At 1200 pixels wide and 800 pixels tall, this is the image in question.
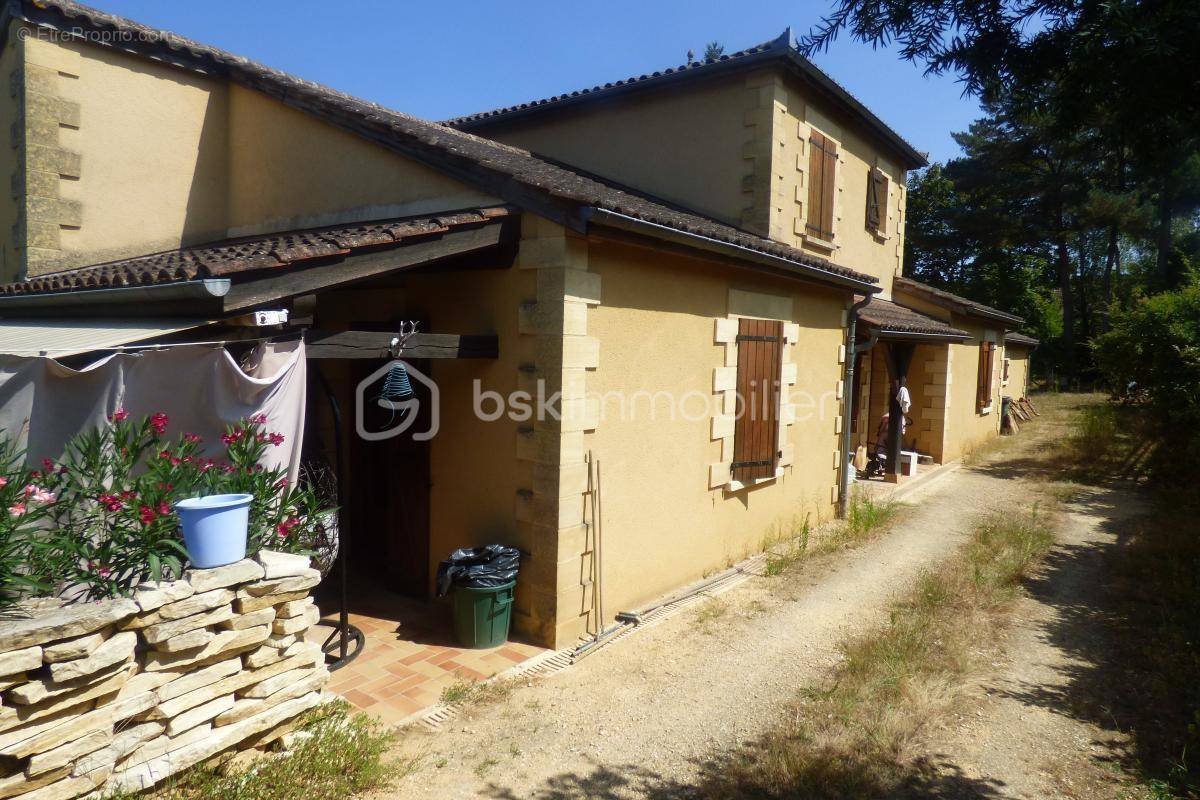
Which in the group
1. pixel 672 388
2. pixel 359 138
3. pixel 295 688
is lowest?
pixel 295 688

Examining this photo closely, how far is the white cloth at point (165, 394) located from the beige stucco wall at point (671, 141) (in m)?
6.39

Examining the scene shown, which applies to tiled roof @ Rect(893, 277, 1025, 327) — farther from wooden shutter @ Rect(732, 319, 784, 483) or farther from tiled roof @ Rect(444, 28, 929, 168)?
wooden shutter @ Rect(732, 319, 784, 483)

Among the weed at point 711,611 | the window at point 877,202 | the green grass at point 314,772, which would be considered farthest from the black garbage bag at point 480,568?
the window at point 877,202

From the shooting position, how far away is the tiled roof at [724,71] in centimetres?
830

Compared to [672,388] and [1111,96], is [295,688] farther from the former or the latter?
[1111,96]

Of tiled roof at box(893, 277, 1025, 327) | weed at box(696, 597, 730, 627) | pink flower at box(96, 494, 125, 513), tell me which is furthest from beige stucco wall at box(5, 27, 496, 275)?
tiled roof at box(893, 277, 1025, 327)

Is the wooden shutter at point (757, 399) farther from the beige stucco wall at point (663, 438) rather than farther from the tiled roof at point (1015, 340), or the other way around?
the tiled roof at point (1015, 340)

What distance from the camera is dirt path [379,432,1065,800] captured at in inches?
139

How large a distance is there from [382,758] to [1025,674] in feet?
14.4

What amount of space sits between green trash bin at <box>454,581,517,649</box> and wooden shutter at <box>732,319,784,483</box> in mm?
2973

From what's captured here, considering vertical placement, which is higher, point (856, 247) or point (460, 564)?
point (856, 247)

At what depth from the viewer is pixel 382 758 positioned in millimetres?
3625

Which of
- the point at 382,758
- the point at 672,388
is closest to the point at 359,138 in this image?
the point at 672,388

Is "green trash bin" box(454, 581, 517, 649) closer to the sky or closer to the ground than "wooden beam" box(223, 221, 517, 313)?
closer to the ground
